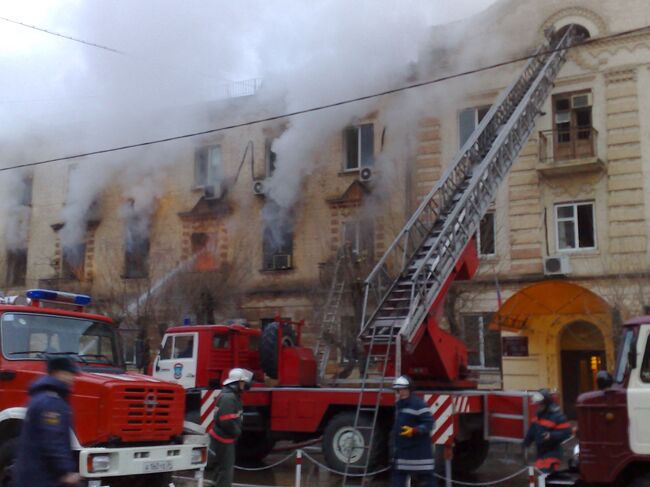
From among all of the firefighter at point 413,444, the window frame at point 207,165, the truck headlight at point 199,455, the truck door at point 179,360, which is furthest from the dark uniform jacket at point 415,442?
the window frame at point 207,165

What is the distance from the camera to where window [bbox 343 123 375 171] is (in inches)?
893

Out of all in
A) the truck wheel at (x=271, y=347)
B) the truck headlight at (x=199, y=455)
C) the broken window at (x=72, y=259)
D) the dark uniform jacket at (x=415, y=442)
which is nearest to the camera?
the dark uniform jacket at (x=415, y=442)

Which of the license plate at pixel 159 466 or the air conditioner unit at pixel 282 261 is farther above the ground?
the air conditioner unit at pixel 282 261

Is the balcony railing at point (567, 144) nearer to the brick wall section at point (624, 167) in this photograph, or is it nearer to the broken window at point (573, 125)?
the broken window at point (573, 125)

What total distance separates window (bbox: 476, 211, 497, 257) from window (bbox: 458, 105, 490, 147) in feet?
7.51

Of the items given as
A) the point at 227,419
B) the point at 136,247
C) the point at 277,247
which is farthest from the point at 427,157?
the point at 227,419

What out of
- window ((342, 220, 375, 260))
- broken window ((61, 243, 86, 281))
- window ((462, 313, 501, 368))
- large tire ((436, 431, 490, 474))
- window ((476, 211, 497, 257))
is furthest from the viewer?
broken window ((61, 243, 86, 281))

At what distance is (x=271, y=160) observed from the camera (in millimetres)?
23828

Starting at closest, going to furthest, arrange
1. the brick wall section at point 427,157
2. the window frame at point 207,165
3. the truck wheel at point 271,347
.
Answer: the truck wheel at point 271,347 → the brick wall section at point 427,157 → the window frame at point 207,165

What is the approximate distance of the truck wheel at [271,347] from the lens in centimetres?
1294

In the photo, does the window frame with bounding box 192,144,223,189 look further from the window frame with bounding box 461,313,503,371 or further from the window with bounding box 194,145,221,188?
the window frame with bounding box 461,313,503,371

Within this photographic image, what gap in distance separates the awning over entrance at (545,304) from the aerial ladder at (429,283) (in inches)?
154

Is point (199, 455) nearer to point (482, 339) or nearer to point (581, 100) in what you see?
point (482, 339)

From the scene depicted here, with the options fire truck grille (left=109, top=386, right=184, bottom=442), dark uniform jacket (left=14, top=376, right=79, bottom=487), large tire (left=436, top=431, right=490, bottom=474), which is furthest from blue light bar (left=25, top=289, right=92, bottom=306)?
large tire (left=436, top=431, right=490, bottom=474)
